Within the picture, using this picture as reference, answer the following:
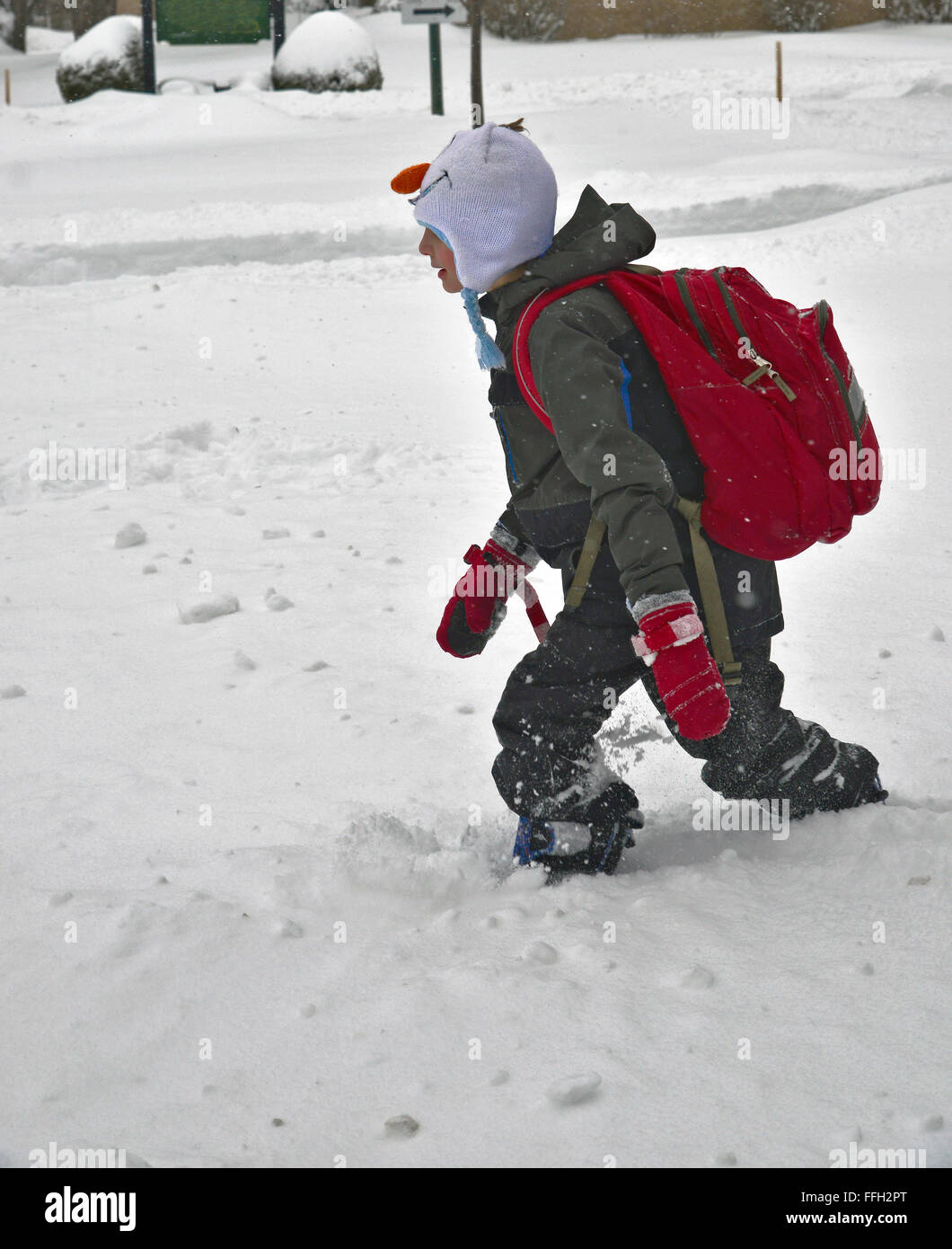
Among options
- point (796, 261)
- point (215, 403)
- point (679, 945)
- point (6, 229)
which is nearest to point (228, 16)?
point (6, 229)

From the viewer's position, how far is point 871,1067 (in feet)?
5.59

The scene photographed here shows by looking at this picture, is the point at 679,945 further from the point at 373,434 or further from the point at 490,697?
the point at 373,434

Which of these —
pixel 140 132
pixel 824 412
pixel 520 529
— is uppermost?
pixel 824 412

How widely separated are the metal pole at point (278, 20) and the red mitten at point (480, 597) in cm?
1858

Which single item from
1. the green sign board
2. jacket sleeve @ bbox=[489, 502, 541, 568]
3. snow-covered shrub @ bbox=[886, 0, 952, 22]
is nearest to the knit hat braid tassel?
jacket sleeve @ bbox=[489, 502, 541, 568]

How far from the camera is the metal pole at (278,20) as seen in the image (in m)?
18.4

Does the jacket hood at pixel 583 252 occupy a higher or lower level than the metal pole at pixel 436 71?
higher

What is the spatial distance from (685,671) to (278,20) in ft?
63.8

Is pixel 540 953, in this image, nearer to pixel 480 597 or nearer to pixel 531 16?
pixel 480 597

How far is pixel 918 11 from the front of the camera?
71.8 feet

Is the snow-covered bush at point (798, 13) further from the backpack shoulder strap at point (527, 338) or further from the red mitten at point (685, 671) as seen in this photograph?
the red mitten at point (685, 671)

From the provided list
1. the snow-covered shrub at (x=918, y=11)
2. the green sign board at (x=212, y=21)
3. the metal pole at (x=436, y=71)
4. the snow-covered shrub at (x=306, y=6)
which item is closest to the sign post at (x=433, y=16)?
the metal pole at (x=436, y=71)

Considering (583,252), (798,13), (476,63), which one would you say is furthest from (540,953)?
(798,13)

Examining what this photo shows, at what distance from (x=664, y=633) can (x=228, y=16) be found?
18.5 metres
